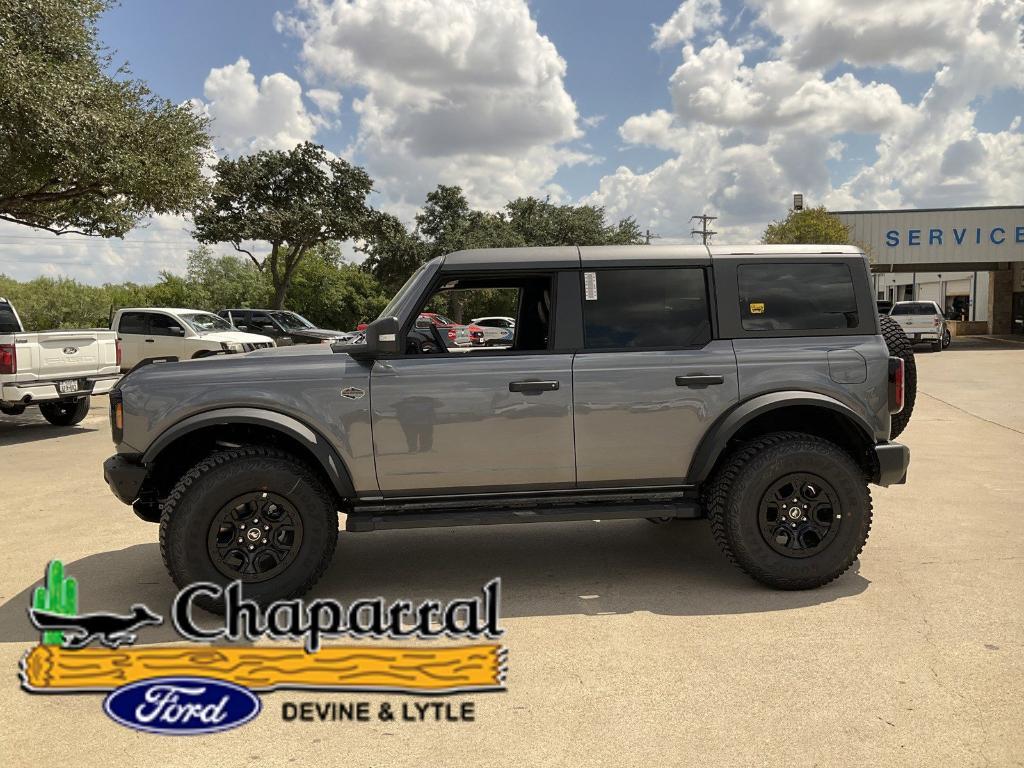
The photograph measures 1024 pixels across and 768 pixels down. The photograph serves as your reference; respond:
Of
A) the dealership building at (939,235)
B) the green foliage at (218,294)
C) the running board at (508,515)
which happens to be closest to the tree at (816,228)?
the dealership building at (939,235)

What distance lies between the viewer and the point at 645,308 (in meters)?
4.46

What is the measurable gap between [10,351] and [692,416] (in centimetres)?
879

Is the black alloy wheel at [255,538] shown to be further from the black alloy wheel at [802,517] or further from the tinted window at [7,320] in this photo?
the tinted window at [7,320]

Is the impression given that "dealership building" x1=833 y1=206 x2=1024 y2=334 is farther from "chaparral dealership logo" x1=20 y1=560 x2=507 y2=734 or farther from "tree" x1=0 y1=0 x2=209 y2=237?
"chaparral dealership logo" x1=20 y1=560 x2=507 y2=734

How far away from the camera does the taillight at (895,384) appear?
14.4 feet

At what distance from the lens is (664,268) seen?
4.48m

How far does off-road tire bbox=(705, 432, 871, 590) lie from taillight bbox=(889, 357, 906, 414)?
1.39 ft

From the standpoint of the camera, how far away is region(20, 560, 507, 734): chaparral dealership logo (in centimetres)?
327

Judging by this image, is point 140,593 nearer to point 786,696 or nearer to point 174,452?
point 174,452

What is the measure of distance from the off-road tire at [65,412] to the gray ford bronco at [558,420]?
824cm

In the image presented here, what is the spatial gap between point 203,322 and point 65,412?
20.5ft

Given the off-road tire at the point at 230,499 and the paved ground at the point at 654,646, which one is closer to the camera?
the paved ground at the point at 654,646

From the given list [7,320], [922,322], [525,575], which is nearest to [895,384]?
[525,575]

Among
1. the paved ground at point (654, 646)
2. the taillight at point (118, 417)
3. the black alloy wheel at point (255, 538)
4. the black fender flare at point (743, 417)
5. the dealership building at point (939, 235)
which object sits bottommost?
the paved ground at point (654, 646)
